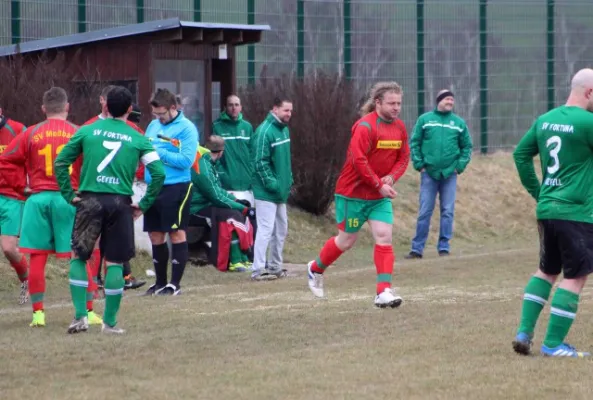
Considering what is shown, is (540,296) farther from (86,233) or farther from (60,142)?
(60,142)

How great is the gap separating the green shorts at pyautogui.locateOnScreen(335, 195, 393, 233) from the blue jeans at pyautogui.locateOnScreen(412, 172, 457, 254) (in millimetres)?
6222

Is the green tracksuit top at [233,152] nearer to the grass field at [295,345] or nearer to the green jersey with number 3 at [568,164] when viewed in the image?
the grass field at [295,345]

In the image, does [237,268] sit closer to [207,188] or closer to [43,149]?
[207,188]

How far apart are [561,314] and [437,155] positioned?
9.17m

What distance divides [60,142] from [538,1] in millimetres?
18619

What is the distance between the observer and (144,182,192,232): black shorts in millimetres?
13070

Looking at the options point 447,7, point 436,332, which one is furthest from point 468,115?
point 436,332

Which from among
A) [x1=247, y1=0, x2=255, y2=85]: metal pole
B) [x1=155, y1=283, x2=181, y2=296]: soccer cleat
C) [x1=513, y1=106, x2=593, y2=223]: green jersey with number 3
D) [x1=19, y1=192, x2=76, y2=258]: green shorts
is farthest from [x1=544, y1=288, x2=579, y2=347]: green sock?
[x1=247, y1=0, x2=255, y2=85]: metal pole

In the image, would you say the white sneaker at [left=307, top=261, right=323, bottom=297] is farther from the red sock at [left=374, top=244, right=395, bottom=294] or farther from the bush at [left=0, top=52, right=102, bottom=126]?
the bush at [left=0, top=52, right=102, bottom=126]

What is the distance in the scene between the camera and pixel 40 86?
16.8 metres

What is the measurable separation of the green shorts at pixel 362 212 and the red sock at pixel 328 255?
1.14ft

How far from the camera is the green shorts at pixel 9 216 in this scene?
40.7ft

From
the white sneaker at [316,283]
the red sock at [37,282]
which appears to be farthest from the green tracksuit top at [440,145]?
the red sock at [37,282]

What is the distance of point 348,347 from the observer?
927cm
